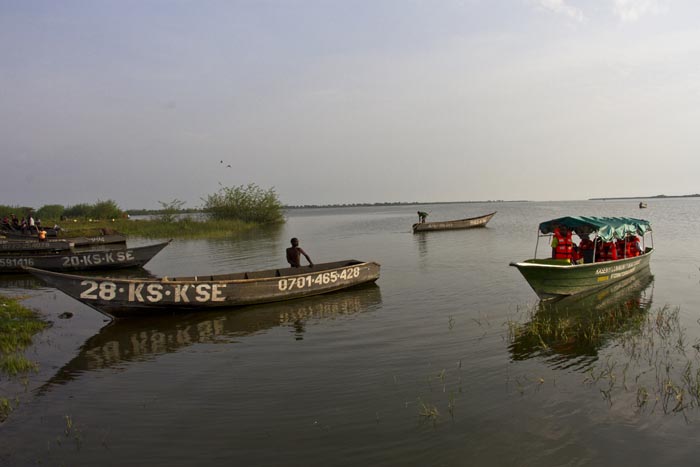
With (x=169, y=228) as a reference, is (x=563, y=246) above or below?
below

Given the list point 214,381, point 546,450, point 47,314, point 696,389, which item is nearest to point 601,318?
point 696,389

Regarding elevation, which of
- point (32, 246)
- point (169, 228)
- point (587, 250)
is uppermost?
point (169, 228)

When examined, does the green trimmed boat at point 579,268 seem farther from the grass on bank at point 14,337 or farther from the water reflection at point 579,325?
the grass on bank at point 14,337

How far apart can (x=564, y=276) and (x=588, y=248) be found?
292 cm

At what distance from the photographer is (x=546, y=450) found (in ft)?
15.9

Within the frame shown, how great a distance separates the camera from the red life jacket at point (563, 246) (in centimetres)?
1237

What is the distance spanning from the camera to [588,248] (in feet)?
44.4

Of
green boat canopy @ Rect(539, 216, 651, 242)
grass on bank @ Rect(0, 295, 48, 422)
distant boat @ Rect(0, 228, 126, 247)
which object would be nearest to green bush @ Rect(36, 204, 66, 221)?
distant boat @ Rect(0, 228, 126, 247)

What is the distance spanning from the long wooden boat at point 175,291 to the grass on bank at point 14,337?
1.08 metres

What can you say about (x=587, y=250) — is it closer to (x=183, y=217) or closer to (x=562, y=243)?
(x=562, y=243)

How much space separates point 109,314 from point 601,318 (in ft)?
36.3

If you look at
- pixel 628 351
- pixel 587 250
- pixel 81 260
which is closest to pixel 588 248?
pixel 587 250

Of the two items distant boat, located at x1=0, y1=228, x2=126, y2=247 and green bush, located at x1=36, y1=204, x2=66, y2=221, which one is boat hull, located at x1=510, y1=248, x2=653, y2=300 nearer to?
distant boat, located at x1=0, y1=228, x2=126, y2=247

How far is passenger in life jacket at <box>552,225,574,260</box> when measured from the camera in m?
12.4
